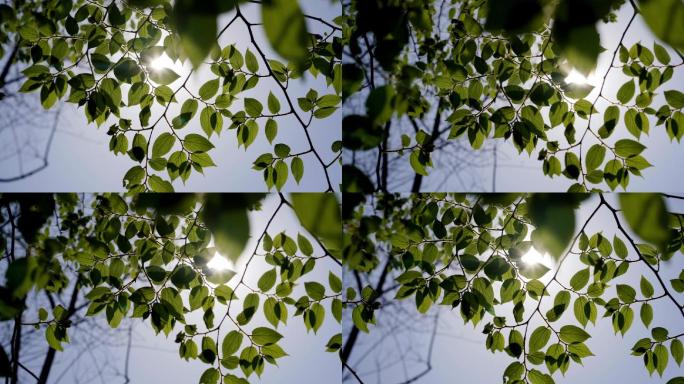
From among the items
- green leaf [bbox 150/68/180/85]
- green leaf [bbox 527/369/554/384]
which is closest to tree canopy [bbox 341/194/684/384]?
green leaf [bbox 527/369/554/384]

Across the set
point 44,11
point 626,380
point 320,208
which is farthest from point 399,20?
point 626,380

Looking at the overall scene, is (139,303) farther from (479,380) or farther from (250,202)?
(479,380)

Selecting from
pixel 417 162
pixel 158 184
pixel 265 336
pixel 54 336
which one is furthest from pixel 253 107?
pixel 54 336

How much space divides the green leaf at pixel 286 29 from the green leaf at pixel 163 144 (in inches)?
13.4

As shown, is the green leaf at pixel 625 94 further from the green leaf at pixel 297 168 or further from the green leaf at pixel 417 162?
the green leaf at pixel 297 168

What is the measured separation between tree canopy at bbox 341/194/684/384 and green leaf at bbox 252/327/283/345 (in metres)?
0.17

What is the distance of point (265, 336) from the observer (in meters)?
1.27

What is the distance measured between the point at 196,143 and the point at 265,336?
1.64 feet

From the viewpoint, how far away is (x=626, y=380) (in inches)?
49.4

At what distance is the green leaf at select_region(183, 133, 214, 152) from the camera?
1.28 metres

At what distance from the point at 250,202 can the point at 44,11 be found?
2.33 feet

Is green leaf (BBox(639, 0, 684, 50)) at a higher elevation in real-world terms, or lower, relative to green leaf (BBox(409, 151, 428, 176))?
higher

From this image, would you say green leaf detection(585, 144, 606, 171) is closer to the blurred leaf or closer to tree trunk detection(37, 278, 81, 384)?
the blurred leaf

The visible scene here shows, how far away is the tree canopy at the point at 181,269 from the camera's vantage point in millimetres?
1255
